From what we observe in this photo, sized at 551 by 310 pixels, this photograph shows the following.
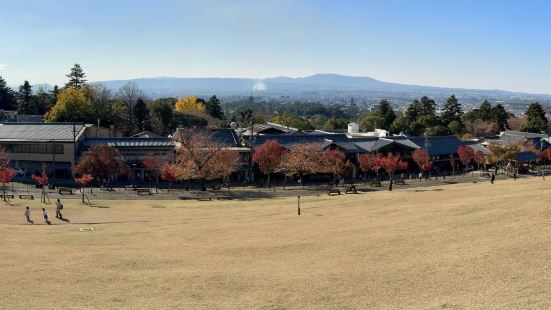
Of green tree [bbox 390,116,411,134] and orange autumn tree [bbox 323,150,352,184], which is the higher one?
green tree [bbox 390,116,411,134]

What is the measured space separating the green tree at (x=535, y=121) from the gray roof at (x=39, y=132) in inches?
3092

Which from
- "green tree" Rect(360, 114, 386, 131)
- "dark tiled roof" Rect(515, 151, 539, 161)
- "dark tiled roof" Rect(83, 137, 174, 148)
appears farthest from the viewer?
"green tree" Rect(360, 114, 386, 131)

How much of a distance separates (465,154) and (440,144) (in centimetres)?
443

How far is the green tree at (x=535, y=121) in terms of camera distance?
3664 inches

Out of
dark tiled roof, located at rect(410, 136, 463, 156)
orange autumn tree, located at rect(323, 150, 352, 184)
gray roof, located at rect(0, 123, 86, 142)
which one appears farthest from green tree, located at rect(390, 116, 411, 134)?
gray roof, located at rect(0, 123, 86, 142)

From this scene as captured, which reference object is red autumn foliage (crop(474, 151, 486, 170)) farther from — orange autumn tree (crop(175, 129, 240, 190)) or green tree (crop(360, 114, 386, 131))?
orange autumn tree (crop(175, 129, 240, 190))

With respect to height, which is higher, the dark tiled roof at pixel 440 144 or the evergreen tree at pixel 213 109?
the evergreen tree at pixel 213 109

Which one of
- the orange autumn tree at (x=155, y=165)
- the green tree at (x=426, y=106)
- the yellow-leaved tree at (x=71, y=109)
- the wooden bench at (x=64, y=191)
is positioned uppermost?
the green tree at (x=426, y=106)

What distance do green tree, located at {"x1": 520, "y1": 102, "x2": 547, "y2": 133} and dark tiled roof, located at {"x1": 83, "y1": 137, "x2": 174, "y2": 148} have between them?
69498 mm

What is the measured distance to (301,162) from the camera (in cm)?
5178

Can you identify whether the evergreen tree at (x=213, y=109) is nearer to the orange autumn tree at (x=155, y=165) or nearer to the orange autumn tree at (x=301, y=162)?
the orange autumn tree at (x=155, y=165)

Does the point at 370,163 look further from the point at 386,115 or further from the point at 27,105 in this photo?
the point at 27,105

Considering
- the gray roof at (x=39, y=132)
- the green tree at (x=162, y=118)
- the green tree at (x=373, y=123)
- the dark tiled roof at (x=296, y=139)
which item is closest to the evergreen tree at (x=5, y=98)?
the green tree at (x=162, y=118)

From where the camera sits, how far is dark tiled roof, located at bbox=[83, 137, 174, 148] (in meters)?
55.6
